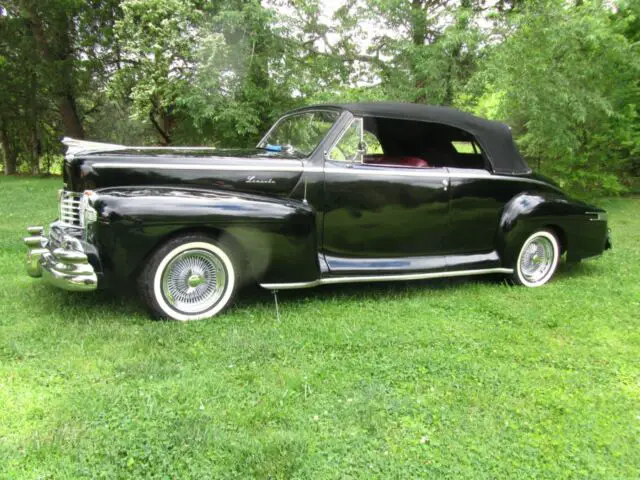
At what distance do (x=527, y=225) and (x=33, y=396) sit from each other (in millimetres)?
4303

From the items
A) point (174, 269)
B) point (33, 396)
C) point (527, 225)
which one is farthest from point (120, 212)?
point (527, 225)

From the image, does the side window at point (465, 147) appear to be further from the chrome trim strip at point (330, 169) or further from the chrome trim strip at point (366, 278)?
the chrome trim strip at point (366, 278)

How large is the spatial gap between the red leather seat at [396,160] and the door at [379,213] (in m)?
0.22

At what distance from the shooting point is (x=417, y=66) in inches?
410

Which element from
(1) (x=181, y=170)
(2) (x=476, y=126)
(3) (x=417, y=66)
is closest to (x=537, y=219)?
(2) (x=476, y=126)

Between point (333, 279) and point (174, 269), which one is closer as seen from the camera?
point (174, 269)

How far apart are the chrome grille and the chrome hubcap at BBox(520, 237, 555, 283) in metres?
4.15

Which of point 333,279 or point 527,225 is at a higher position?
point 527,225

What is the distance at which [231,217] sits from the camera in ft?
11.6

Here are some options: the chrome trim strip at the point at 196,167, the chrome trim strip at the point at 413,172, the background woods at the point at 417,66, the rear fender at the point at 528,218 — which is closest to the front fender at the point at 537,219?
the rear fender at the point at 528,218

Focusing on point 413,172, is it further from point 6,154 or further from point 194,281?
point 6,154

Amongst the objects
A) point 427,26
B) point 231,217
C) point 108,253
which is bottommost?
point 108,253

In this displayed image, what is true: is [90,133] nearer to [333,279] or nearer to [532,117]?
[532,117]

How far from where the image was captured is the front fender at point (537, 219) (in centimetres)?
470
